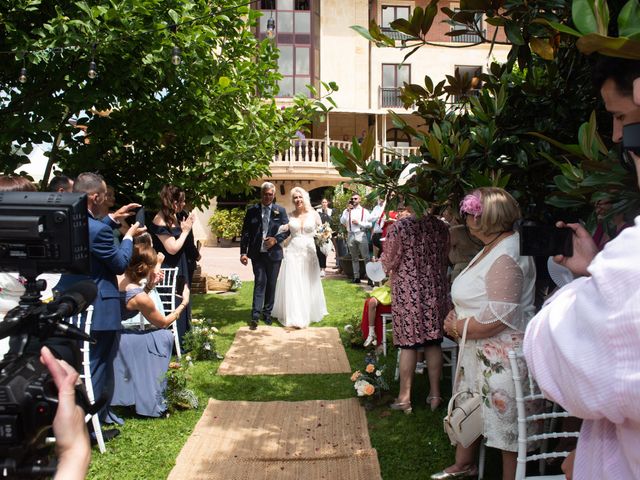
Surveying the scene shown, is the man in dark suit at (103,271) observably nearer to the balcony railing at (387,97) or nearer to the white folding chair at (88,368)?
the white folding chair at (88,368)

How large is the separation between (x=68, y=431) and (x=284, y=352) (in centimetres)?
578

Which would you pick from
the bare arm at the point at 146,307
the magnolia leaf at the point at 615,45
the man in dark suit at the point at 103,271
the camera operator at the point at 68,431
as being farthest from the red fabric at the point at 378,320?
the camera operator at the point at 68,431

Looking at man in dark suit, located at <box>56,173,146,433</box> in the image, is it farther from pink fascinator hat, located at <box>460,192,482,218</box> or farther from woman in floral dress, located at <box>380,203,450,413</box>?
pink fascinator hat, located at <box>460,192,482,218</box>

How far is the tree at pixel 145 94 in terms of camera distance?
568 cm

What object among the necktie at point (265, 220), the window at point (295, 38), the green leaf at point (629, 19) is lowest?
the necktie at point (265, 220)

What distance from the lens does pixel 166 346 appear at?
4.86 meters

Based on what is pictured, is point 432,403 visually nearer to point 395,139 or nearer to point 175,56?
point 175,56

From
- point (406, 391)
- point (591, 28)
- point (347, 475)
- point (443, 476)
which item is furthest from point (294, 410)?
point (591, 28)

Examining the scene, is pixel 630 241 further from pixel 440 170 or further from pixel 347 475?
pixel 347 475

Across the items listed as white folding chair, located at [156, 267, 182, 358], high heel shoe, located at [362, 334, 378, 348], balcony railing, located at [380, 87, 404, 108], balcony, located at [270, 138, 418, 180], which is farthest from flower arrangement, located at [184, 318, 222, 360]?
balcony railing, located at [380, 87, 404, 108]

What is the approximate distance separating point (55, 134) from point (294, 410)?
4.20 m

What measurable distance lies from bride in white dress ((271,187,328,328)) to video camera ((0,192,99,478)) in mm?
6277

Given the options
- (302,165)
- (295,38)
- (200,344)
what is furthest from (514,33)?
(295,38)

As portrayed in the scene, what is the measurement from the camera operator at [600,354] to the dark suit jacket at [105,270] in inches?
131
